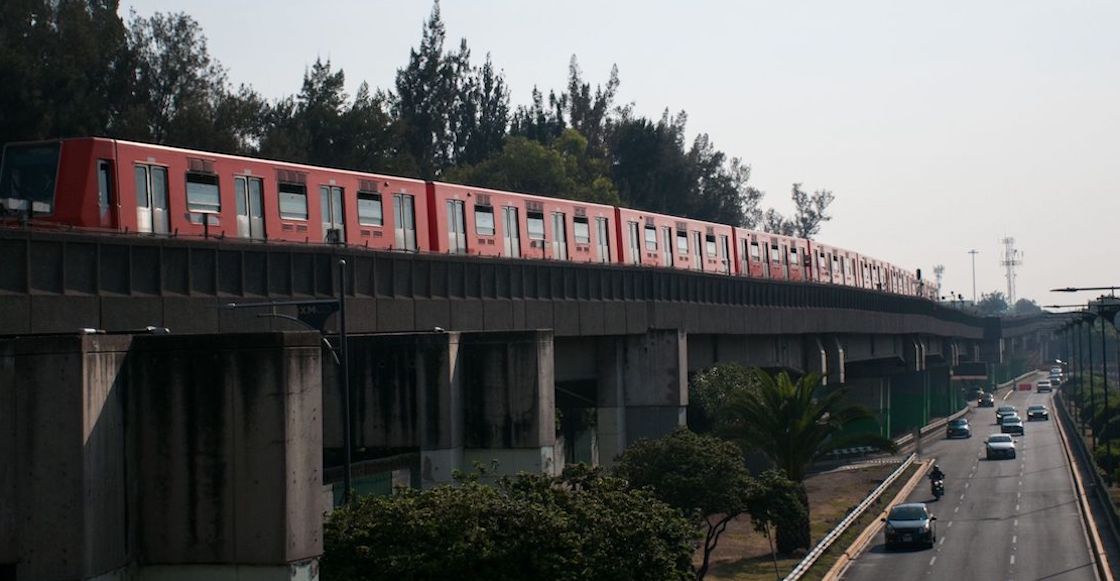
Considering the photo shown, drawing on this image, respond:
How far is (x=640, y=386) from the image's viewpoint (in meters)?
47.0

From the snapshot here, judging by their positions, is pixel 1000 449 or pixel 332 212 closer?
pixel 332 212

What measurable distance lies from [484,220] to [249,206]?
1058 centimetres

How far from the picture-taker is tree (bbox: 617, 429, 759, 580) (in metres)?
37.2

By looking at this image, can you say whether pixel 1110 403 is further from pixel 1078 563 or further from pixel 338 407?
pixel 338 407

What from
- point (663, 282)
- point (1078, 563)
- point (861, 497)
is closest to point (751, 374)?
point (861, 497)

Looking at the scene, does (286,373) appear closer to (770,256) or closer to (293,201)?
(293,201)

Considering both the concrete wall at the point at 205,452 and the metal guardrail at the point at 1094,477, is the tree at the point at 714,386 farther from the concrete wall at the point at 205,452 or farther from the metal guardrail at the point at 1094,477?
the concrete wall at the point at 205,452

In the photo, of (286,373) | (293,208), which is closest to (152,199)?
(293,208)

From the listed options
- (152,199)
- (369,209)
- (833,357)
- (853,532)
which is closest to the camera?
(152,199)

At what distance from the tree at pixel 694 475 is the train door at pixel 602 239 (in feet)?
40.1

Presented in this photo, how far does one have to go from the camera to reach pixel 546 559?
21656mm

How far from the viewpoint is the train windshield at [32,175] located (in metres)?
29.5

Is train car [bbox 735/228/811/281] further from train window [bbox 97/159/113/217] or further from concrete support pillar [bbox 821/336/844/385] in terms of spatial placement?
train window [bbox 97/159/113/217]

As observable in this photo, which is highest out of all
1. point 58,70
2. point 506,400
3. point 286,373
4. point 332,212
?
point 58,70
